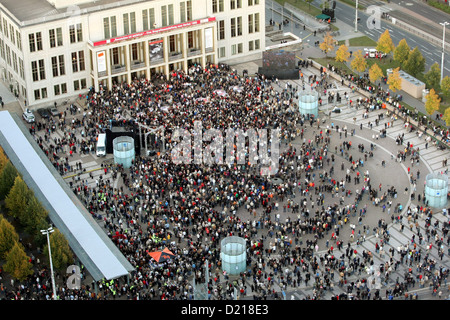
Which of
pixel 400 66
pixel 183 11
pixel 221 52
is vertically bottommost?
pixel 400 66

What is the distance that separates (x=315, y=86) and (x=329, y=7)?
3894 cm

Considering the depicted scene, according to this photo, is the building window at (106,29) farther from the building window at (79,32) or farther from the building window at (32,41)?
the building window at (32,41)

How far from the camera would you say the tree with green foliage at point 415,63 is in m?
129

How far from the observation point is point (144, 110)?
390 feet

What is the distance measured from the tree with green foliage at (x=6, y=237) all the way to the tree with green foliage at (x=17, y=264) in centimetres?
234

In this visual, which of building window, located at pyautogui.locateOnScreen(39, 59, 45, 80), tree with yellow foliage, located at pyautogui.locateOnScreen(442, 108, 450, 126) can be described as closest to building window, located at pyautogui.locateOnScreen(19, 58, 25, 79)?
building window, located at pyautogui.locateOnScreen(39, 59, 45, 80)

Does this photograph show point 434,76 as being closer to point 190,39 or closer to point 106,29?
point 190,39

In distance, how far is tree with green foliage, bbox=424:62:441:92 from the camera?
125625mm

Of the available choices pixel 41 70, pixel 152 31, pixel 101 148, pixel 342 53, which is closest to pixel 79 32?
pixel 41 70

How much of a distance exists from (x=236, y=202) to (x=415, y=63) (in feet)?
177

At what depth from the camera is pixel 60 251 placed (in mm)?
77938

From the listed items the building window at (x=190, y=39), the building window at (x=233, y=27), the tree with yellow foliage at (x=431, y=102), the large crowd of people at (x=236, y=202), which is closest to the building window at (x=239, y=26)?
the building window at (x=233, y=27)

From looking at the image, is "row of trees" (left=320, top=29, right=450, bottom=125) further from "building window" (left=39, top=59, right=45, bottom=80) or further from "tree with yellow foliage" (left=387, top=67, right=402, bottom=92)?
"building window" (left=39, top=59, right=45, bottom=80)
